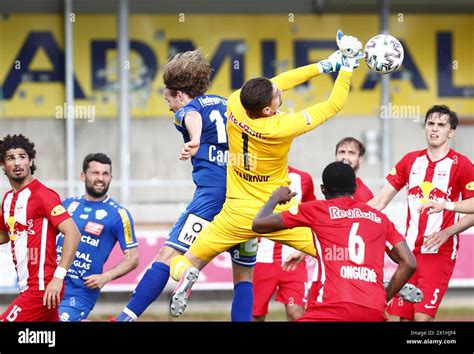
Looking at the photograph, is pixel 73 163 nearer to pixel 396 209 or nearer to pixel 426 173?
pixel 396 209

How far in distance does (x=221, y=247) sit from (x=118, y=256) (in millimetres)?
5629

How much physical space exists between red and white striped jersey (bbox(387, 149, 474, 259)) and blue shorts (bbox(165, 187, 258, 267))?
1.54m

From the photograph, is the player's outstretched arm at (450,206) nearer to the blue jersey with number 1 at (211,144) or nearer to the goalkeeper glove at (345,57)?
the goalkeeper glove at (345,57)

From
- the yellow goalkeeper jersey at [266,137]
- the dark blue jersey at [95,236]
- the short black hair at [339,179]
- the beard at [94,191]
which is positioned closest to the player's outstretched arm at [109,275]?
the dark blue jersey at [95,236]

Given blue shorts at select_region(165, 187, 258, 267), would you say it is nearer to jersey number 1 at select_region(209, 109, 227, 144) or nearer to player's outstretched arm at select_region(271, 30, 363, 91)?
jersey number 1 at select_region(209, 109, 227, 144)

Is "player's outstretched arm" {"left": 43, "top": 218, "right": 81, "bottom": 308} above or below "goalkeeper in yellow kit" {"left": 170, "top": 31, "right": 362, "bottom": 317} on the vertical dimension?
below

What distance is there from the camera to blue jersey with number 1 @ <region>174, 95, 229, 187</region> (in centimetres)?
830

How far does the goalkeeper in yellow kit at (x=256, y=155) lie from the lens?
786 cm

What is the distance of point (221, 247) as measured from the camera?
8031 millimetres

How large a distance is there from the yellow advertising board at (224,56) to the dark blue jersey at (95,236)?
25.1 feet

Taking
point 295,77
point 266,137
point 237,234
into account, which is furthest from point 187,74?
point 237,234

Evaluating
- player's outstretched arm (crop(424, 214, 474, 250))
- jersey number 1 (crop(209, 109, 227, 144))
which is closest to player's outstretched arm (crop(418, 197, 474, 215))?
player's outstretched arm (crop(424, 214, 474, 250))

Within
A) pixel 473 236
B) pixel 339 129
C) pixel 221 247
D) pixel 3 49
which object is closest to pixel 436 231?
pixel 221 247
